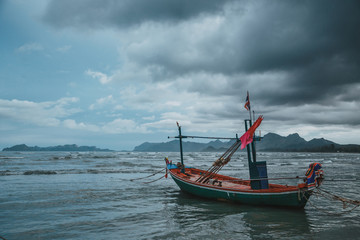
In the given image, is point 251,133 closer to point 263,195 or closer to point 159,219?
point 263,195

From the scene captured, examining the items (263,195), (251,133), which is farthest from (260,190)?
(251,133)

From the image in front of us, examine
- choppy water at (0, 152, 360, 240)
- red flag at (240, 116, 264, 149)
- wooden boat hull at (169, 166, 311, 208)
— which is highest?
red flag at (240, 116, 264, 149)

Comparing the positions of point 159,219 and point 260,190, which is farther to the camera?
point 260,190

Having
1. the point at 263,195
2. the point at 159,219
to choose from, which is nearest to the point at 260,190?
the point at 263,195

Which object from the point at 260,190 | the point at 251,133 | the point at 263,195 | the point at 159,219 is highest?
the point at 251,133

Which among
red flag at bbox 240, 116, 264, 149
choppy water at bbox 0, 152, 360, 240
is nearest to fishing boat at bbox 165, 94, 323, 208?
red flag at bbox 240, 116, 264, 149

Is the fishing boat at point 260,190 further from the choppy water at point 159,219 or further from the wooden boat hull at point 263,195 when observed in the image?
the choppy water at point 159,219

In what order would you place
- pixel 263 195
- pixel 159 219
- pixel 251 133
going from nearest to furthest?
pixel 159 219 → pixel 263 195 → pixel 251 133

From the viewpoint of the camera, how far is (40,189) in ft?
70.9

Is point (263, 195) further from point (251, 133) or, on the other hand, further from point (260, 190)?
point (251, 133)

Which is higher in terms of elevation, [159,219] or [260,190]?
[260,190]

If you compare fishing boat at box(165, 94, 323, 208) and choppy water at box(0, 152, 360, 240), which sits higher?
fishing boat at box(165, 94, 323, 208)

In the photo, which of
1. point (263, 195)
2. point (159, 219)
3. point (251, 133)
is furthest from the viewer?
point (251, 133)

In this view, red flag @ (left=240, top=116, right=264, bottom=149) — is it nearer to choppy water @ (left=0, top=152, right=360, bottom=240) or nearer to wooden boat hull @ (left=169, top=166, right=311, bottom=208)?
wooden boat hull @ (left=169, top=166, right=311, bottom=208)
